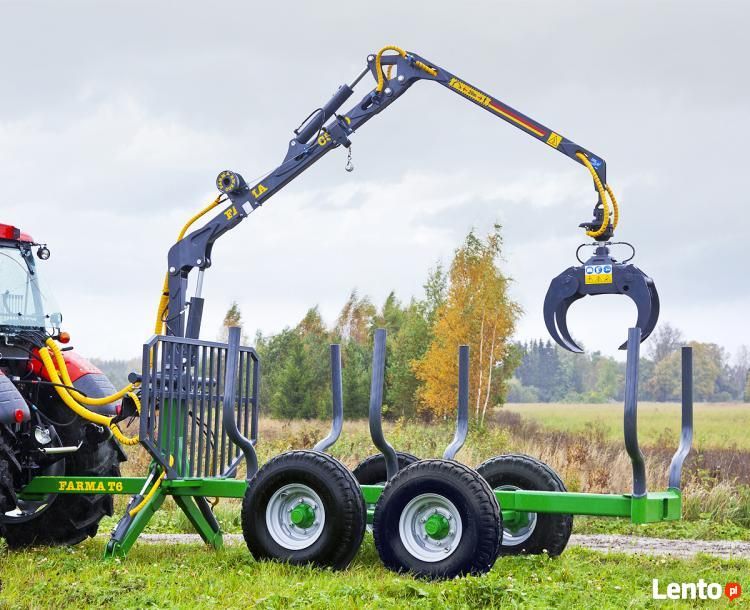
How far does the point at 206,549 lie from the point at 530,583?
3116 mm

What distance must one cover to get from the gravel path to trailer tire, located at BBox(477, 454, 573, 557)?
1169 mm

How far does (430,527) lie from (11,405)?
11.2 feet

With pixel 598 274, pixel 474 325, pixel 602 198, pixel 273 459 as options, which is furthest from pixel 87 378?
pixel 474 325

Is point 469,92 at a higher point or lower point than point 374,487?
higher

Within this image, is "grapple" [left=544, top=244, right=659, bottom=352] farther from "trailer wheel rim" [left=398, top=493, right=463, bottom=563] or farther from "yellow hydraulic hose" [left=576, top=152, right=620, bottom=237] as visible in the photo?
"trailer wheel rim" [left=398, top=493, right=463, bottom=563]

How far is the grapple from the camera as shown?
26.7 feet

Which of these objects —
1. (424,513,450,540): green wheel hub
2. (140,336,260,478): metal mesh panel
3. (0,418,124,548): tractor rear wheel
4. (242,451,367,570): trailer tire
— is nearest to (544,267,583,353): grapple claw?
(424,513,450,540): green wheel hub

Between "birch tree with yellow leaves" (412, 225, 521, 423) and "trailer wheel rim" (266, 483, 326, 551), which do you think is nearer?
"trailer wheel rim" (266, 483, 326, 551)

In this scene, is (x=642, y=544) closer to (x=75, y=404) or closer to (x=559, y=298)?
(x=559, y=298)

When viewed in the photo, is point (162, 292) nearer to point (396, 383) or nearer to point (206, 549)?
point (206, 549)

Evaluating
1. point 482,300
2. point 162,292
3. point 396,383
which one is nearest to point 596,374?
point 396,383

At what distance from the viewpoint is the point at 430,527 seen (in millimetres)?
7422

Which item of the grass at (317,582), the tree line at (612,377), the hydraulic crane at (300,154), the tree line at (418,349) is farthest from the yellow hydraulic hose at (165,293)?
the tree line at (612,377)

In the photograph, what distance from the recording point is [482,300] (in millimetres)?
29078
